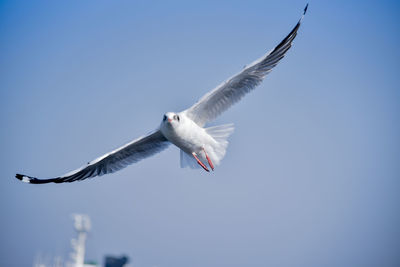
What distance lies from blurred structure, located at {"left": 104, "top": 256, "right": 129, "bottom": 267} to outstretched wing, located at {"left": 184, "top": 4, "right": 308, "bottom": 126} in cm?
1958

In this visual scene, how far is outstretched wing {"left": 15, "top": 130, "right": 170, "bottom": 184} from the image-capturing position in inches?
246

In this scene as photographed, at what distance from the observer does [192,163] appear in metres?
6.31

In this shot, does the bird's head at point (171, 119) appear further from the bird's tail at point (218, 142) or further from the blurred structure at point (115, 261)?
the blurred structure at point (115, 261)

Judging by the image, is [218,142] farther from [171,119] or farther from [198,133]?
[171,119]

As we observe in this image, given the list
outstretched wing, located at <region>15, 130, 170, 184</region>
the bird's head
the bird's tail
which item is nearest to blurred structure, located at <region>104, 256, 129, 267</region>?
outstretched wing, located at <region>15, 130, 170, 184</region>

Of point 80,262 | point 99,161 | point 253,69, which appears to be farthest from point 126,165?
point 80,262

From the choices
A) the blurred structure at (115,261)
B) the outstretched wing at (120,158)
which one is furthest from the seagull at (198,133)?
the blurred structure at (115,261)

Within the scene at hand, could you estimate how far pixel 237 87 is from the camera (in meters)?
6.09

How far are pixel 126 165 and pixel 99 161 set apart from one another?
1.40 feet

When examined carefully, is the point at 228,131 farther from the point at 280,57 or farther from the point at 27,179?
the point at 27,179

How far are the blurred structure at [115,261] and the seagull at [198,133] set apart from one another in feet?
61.6

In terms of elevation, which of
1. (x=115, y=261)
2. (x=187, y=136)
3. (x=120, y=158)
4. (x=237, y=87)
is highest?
(x=237, y=87)

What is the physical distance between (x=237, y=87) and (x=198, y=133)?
0.88 metres

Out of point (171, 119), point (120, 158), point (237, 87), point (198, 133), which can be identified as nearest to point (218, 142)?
point (198, 133)
